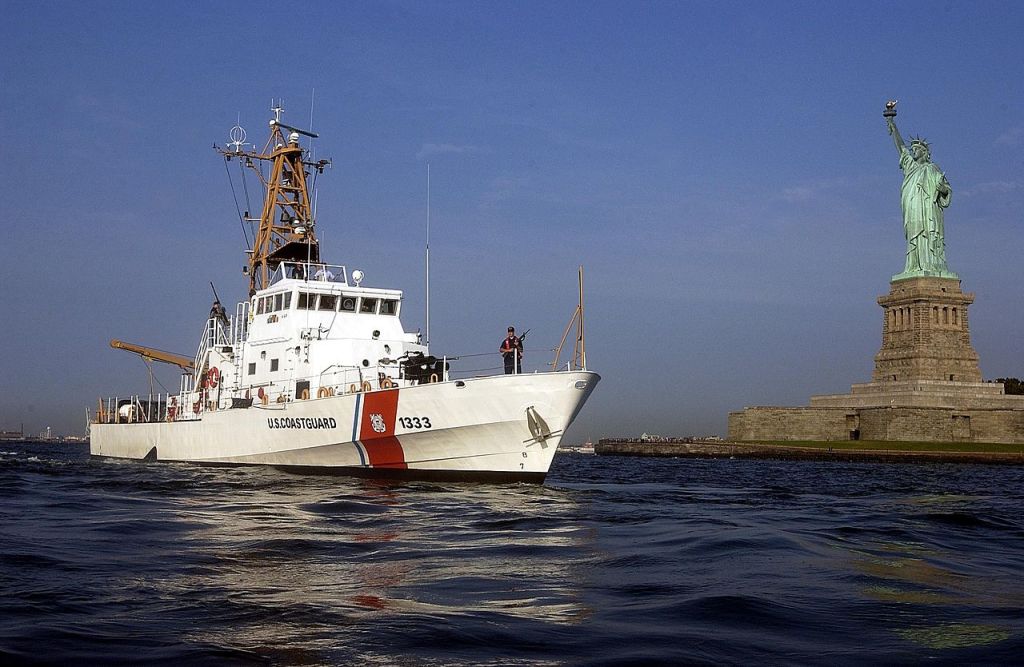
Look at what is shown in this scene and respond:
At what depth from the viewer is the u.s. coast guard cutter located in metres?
20.7

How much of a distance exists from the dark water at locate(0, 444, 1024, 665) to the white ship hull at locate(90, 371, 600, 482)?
3.81 meters

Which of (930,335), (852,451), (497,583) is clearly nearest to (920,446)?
(852,451)

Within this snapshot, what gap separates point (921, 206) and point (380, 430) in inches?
2257

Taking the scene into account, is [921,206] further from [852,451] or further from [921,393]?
[852,451]

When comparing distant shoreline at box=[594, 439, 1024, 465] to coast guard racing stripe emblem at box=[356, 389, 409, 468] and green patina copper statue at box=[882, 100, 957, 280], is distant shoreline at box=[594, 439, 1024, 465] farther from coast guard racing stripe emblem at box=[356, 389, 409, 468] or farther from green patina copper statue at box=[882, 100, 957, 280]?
coast guard racing stripe emblem at box=[356, 389, 409, 468]

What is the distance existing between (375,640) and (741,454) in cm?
5949

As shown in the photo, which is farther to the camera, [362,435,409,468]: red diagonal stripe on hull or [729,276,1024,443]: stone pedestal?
[729,276,1024,443]: stone pedestal

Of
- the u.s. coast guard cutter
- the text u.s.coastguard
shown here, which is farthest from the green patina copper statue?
the text u.s.coastguard

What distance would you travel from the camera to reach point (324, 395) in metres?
24.1

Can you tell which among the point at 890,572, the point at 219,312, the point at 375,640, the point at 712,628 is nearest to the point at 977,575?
the point at 890,572

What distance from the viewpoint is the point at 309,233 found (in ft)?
99.8

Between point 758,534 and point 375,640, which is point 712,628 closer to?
point 375,640

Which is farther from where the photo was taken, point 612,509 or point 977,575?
point 612,509

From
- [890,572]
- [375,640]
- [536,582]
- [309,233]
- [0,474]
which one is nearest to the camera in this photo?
[375,640]
